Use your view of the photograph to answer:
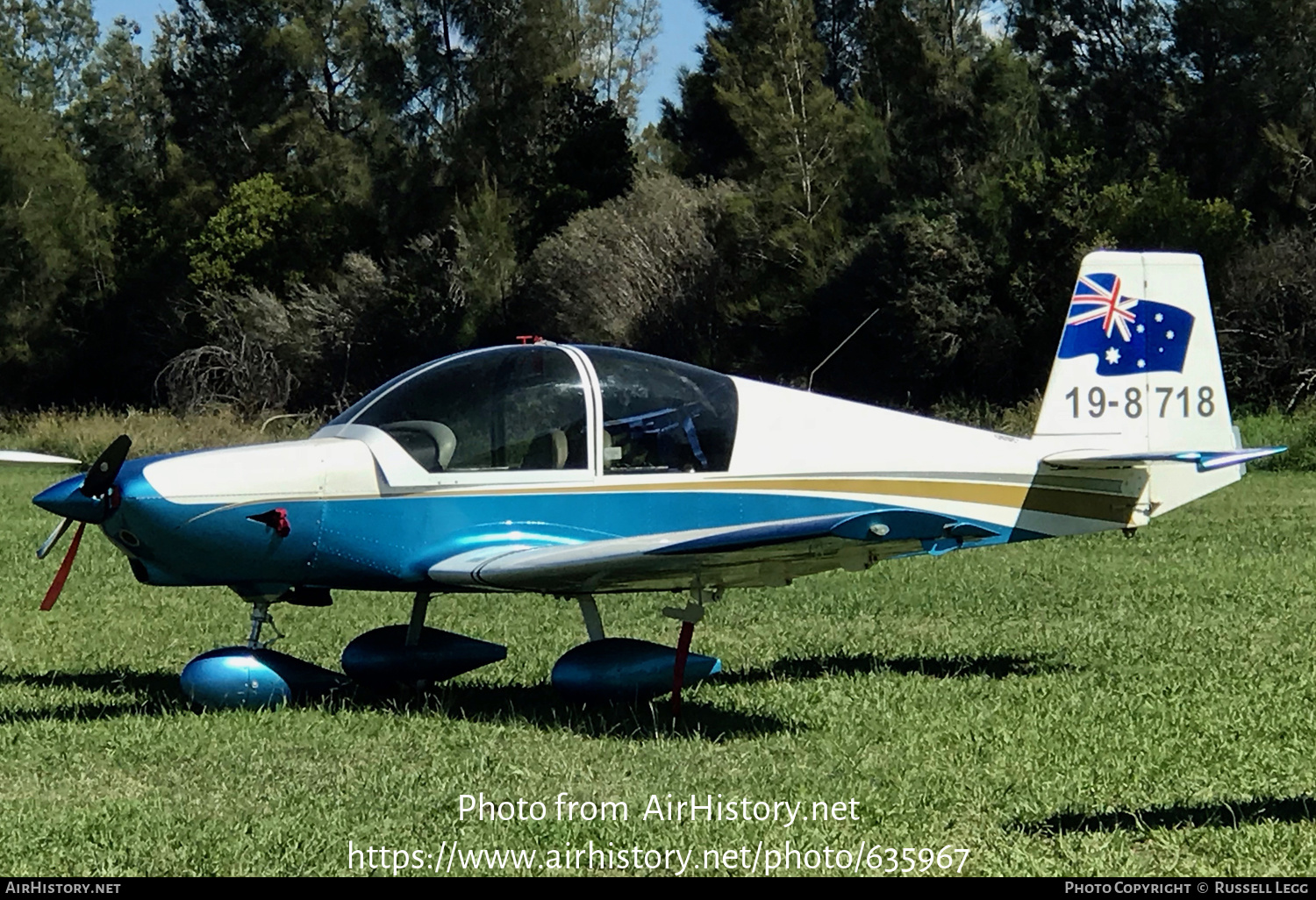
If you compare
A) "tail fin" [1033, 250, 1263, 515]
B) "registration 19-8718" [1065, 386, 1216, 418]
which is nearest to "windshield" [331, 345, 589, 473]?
"tail fin" [1033, 250, 1263, 515]

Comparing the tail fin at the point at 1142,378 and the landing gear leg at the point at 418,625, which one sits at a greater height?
the tail fin at the point at 1142,378

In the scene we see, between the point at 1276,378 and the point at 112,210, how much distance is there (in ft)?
118

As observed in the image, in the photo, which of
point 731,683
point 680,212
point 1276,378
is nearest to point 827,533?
point 731,683

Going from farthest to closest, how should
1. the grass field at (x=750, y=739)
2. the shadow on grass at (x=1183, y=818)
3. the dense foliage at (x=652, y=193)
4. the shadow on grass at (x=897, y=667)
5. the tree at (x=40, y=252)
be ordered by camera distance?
the tree at (x=40, y=252) < the dense foliage at (x=652, y=193) < the shadow on grass at (x=897, y=667) < the shadow on grass at (x=1183, y=818) < the grass field at (x=750, y=739)

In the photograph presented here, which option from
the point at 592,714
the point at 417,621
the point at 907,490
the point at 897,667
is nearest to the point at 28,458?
the point at 417,621

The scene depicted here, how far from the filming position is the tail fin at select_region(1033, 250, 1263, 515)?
8.18 m

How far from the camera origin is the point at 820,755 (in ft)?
20.1

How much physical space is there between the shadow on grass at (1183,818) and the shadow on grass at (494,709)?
5.54 feet

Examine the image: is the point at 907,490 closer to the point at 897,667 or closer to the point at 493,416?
the point at 897,667

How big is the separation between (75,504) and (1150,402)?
532 cm

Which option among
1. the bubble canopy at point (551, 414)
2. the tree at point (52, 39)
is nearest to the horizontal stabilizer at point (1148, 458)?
the bubble canopy at point (551, 414)

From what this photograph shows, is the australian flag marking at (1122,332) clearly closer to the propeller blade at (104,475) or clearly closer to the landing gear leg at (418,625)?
the landing gear leg at (418,625)

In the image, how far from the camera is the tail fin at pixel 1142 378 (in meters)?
8.18

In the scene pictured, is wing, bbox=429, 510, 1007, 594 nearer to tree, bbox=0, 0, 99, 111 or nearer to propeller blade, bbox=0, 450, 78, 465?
propeller blade, bbox=0, 450, 78, 465
